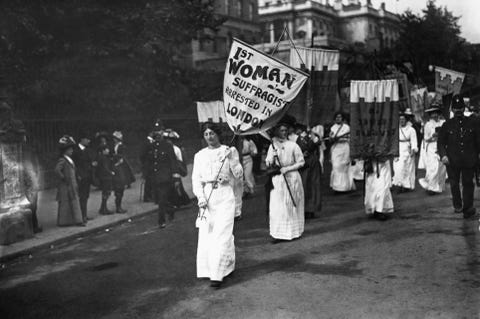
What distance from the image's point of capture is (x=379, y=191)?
9.64 m

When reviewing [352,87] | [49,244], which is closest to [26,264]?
[49,244]

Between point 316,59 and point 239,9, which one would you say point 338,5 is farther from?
point 316,59

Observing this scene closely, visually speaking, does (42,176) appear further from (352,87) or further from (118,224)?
(352,87)

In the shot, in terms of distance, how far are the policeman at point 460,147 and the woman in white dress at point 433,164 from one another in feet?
7.58

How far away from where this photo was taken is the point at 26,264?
7.88 m

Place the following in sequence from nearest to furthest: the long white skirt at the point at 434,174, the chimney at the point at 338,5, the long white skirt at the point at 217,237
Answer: the long white skirt at the point at 217,237 < the long white skirt at the point at 434,174 < the chimney at the point at 338,5

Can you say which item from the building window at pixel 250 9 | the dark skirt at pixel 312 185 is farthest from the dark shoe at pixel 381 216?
the building window at pixel 250 9

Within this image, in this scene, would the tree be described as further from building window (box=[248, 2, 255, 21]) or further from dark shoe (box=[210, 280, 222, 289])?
dark shoe (box=[210, 280, 222, 289])

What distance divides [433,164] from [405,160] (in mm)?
589

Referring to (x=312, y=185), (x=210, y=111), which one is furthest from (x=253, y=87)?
(x=210, y=111)

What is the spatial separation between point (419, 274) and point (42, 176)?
1162 centimetres

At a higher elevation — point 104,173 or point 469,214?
point 104,173

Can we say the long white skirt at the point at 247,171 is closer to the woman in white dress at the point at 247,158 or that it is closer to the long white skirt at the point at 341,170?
the woman in white dress at the point at 247,158

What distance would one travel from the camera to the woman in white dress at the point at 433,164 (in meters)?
12.3
